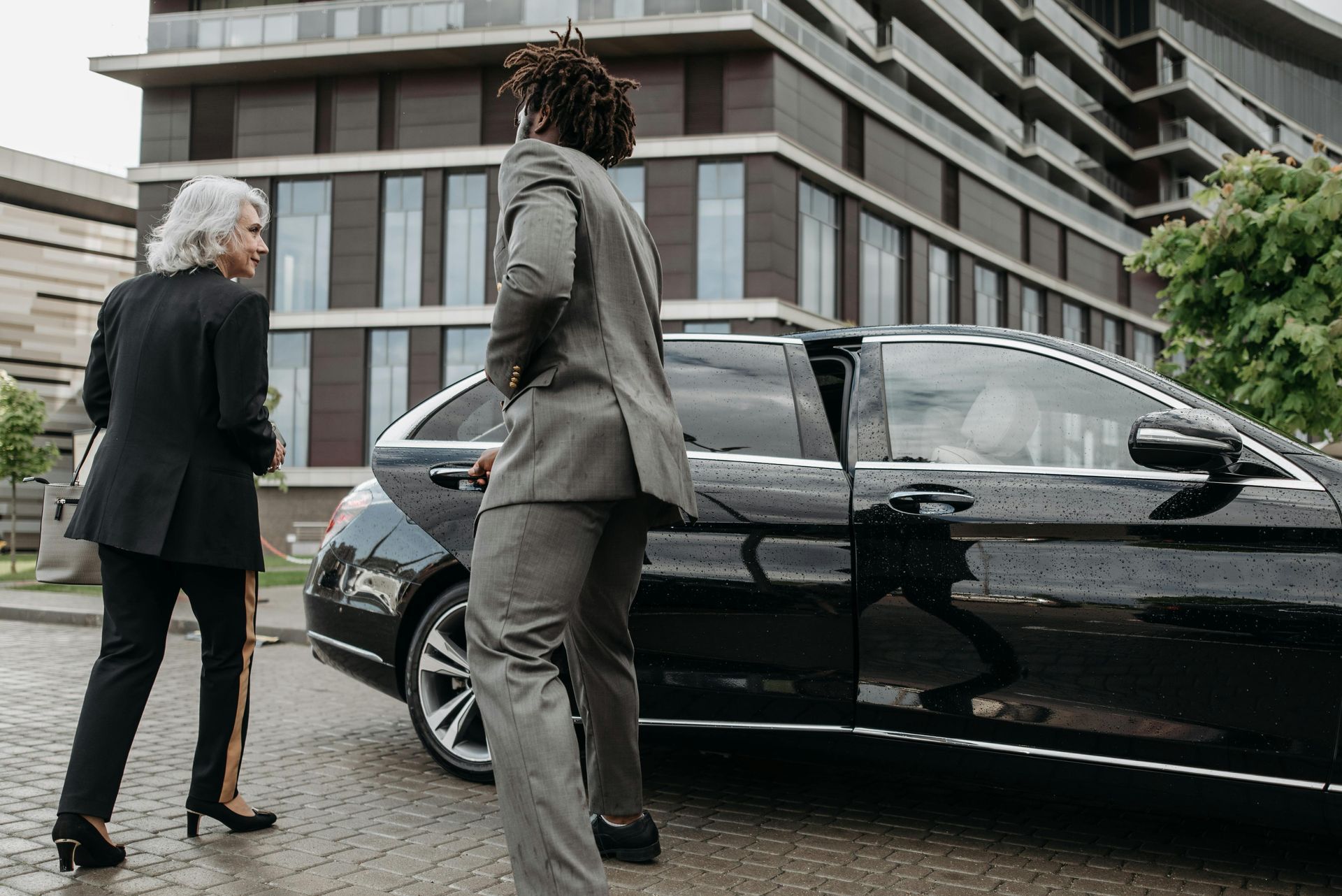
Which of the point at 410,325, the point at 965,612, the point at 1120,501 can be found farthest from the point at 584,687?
the point at 410,325

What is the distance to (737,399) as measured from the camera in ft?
12.8

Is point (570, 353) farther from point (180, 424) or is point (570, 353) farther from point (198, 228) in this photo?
point (198, 228)

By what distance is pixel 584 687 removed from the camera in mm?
3123

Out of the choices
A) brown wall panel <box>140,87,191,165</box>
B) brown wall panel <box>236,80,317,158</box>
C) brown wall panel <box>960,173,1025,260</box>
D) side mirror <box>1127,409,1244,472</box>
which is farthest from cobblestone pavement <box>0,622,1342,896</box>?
brown wall panel <box>960,173,1025,260</box>

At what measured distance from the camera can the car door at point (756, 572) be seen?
354 cm

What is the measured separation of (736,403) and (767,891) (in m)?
1.57

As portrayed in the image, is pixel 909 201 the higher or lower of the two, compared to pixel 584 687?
higher

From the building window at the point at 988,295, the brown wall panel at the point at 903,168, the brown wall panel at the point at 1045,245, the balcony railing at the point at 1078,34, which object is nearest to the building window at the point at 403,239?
the brown wall panel at the point at 903,168

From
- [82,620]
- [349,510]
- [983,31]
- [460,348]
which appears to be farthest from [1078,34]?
[349,510]

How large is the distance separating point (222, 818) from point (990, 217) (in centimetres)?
3470

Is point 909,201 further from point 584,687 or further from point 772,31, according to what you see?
point 584,687

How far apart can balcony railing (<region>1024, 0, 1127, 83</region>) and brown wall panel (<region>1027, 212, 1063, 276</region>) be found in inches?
292

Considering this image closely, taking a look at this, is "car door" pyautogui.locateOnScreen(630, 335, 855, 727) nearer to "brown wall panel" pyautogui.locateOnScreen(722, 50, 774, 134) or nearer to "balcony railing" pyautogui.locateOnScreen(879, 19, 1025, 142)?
"brown wall panel" pyautogui.locateOnScreen(722, 50, 774, 134)

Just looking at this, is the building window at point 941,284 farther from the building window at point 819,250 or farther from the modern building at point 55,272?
the modern building at point 55,272
